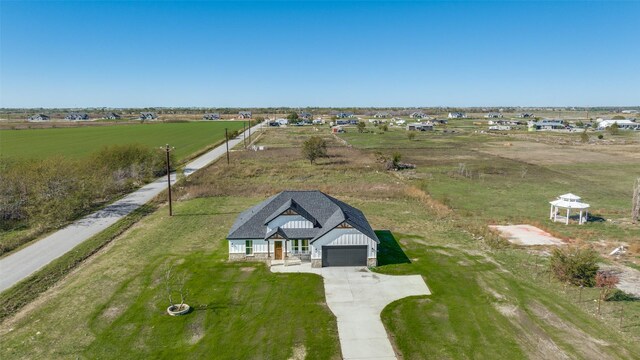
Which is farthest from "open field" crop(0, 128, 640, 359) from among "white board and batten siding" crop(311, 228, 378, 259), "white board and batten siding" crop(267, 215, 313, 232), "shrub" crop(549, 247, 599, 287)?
"white board and batten siding" crop(267, 215, 313, 232)

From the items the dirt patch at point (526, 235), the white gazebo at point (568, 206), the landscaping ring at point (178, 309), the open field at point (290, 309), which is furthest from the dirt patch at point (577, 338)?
the white gazebo at point (568, 206)

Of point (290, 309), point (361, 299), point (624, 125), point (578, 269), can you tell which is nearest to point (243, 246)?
point (290, 309)

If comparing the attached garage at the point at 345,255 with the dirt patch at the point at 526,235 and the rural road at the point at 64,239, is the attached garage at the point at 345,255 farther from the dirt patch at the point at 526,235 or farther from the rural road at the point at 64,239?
the rural road at the point at 64,239

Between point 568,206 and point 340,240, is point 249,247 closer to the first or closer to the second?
point 340,240

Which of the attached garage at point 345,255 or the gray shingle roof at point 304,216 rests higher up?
the gray shingle roof at point 304,216

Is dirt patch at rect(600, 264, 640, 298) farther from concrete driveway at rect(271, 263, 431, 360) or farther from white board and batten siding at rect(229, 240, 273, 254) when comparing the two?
white board and batten siding at rect(229, 240, 273, 254)

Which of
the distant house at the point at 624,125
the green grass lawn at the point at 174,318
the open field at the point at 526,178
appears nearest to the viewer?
the green grass lawn at the point at 174,318

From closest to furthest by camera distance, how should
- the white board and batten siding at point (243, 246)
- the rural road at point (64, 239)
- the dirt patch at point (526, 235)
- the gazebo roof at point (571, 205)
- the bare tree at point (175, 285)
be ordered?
the bare tree at point (175, 285)
the rural road at point (64, 239)
the white board and batten siding at point (243, 246)
the dirt patch at point (526, 235)
the gazebo roof at point (571, 205)

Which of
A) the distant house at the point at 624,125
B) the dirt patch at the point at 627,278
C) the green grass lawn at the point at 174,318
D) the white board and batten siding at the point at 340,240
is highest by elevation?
the distant house at the point at 624,125
